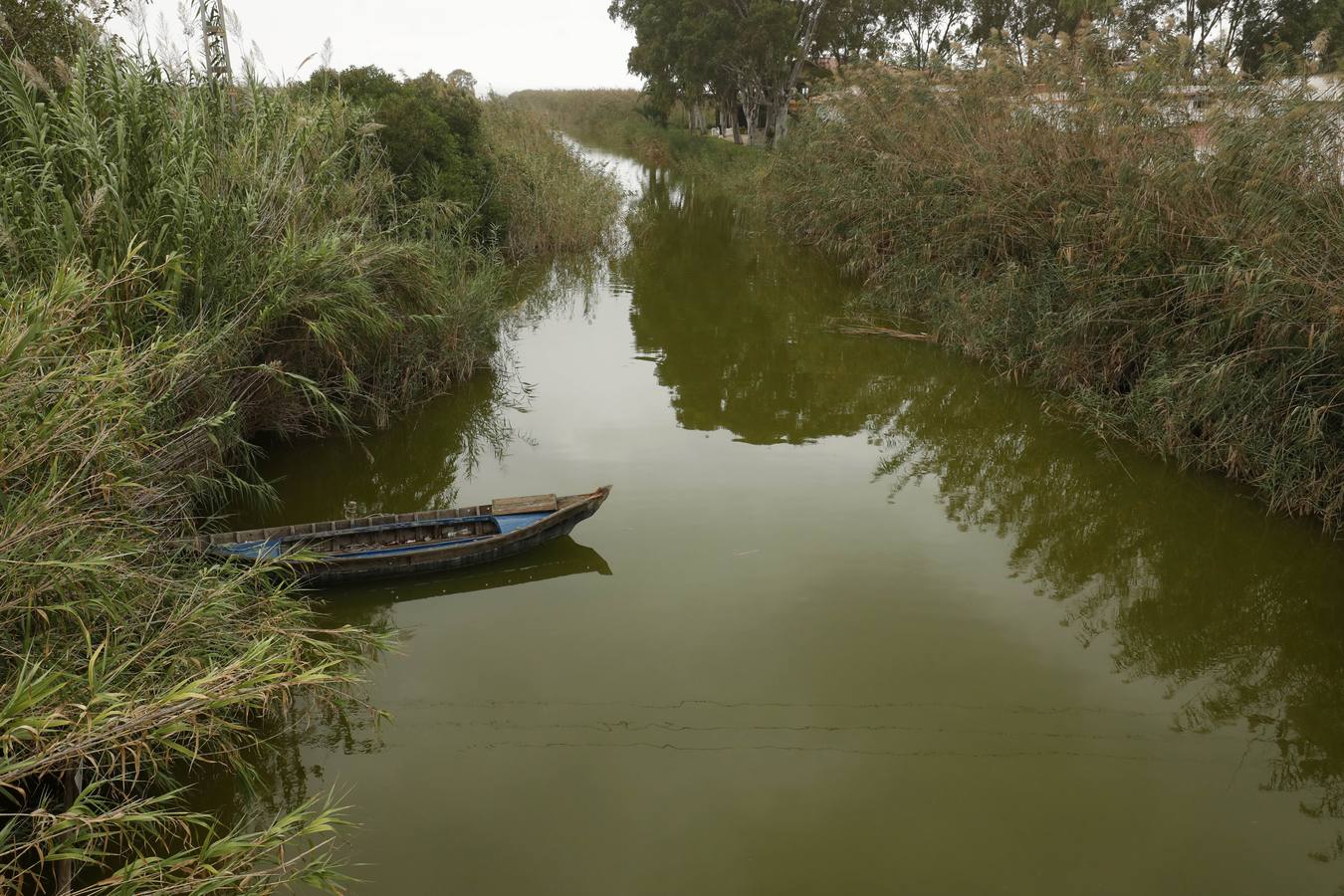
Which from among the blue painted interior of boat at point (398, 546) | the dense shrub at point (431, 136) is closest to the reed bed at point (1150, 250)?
the blue painted interior of boat at point (398, 546)

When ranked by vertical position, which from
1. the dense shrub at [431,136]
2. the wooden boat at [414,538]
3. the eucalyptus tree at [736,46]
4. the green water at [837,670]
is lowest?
the green water at [837,670]

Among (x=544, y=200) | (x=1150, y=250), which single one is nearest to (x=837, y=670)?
(x=1150, y=250)

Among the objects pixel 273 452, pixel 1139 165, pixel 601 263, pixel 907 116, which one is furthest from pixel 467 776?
pixel 601 263

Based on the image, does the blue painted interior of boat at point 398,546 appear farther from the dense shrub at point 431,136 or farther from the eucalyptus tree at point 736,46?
the eucalyptus tree at point 736,46

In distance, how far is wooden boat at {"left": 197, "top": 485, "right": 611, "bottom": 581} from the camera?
21.0ft

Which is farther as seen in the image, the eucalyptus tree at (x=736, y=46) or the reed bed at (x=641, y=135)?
the reed bed at (x=641, y=135)

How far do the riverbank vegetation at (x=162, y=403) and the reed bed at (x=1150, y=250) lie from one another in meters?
6.55

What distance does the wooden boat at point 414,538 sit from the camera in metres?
6.39

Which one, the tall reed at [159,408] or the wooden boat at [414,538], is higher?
the tall reed at [159,408]

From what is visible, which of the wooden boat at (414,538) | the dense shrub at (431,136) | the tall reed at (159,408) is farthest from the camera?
the dense shrub at (431,136)

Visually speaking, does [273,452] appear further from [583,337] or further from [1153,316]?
[1153,316]

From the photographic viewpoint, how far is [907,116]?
15453 mm

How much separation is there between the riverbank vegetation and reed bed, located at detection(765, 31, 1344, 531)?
655 cm

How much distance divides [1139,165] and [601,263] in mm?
11225
